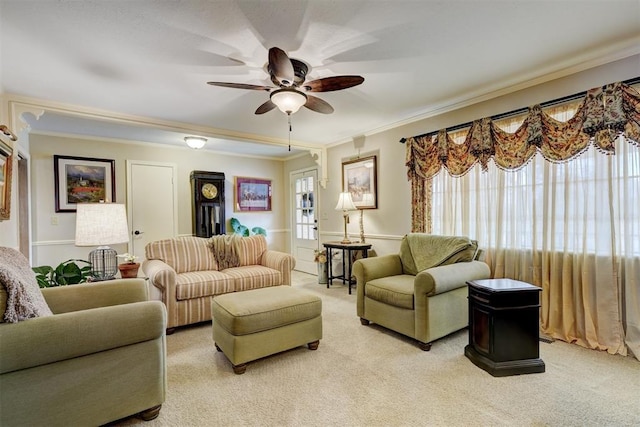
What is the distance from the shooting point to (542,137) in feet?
8.52

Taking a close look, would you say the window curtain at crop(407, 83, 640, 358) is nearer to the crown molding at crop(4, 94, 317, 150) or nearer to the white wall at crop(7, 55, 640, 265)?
the white wall at crop(7, 55, 640, 265)

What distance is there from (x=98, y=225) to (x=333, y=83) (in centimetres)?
218

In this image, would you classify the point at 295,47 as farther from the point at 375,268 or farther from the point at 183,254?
the point at 183,254

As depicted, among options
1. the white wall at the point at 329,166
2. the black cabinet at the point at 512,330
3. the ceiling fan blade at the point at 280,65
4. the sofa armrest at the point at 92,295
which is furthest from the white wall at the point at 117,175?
the black cabinet at the point at 512,330

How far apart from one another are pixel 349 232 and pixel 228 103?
268 centimetres

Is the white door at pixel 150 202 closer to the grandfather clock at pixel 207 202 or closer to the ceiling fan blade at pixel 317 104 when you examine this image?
the grandfather clock at pixel 207 202

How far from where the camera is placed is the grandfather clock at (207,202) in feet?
16.9

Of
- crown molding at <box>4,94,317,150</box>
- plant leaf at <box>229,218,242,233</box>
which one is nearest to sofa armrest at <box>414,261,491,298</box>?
crown molding at <box>4,94,317,150</box>

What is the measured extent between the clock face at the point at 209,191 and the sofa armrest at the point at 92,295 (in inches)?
128

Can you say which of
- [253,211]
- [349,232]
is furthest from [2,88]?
[349,232]

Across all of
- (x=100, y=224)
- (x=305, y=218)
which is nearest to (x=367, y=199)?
(x=305, y=218)

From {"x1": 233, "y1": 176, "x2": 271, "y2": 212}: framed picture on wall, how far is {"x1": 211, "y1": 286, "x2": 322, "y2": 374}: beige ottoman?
3.56 m

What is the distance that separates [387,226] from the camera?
4203 mm

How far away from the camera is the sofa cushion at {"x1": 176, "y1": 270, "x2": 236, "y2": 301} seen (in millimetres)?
2869
